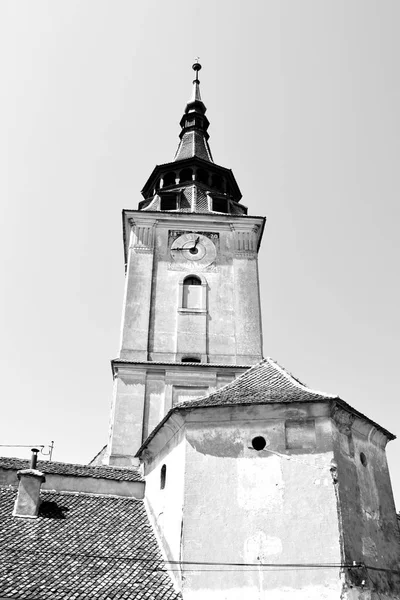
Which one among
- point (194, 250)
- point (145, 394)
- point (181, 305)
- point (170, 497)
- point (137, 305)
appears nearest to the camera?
point (170, 497)

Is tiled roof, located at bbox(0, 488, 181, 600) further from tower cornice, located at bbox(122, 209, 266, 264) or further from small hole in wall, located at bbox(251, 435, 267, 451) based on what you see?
tower cornice, located at bbox(122, 209, 266, 264)

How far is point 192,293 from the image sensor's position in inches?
947

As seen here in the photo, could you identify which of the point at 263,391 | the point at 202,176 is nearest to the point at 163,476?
the point at 263,391

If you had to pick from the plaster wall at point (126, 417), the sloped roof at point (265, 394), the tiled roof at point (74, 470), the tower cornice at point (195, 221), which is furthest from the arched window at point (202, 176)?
the tiled roof at point (74, 470)

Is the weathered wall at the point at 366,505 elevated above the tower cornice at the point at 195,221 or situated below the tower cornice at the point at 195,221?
below

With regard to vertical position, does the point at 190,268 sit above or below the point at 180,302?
above

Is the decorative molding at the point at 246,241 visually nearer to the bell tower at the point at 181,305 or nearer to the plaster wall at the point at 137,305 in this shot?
the bell tower at the point at 181,305

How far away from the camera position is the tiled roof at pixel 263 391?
1265 cm

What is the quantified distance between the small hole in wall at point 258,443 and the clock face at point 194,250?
42.8ft

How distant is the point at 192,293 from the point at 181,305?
2.68 feet

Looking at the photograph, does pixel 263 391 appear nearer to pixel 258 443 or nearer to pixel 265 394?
pixel 265 394

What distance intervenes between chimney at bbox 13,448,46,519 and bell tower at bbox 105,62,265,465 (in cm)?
518

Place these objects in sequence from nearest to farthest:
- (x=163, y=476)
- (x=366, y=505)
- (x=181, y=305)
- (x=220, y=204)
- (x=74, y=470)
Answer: (x=366, y=505)
(x=163, y=476)
(x=74, y=470)
(x=181, y=305)
(x=220, y=204)

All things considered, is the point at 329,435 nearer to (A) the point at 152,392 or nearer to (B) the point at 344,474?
(B) the point at 344,474
